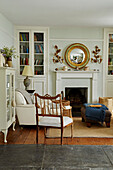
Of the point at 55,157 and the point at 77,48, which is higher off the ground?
the point at 77,48

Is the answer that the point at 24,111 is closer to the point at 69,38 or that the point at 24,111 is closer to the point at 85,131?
the point at 85,131

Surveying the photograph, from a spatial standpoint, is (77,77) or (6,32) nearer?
(6,32)

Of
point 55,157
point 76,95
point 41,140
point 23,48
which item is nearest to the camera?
point 55,157

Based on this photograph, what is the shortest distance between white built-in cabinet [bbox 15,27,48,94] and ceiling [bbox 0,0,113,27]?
16.2 inches

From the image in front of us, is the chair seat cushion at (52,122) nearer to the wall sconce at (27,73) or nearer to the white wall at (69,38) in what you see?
the wall sconce at (27,73)

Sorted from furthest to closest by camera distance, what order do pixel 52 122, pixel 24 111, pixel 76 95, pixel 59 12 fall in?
pixel 76 95 → pixel 59 12 → pixel 24 111 → pixel 52 122

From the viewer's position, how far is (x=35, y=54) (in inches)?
279

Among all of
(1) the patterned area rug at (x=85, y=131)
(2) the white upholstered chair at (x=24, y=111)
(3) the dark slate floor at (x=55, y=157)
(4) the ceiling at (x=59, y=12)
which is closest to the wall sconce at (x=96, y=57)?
(4) the ceiling at (x=59, y=12)

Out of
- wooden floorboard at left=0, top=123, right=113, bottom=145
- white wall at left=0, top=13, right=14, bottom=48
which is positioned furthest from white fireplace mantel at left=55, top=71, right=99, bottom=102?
wooden floorboard at left=0, top=123, right=113, bottom=145

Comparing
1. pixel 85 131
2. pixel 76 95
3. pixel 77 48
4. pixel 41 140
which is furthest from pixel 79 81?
pixel 41 140

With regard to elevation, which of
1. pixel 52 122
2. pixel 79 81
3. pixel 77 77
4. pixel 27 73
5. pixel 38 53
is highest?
pixel 38 53

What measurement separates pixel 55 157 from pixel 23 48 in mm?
4540

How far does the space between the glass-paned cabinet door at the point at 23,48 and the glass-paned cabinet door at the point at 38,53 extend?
27 centimetres

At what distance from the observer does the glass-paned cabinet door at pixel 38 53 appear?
704 centimetres
